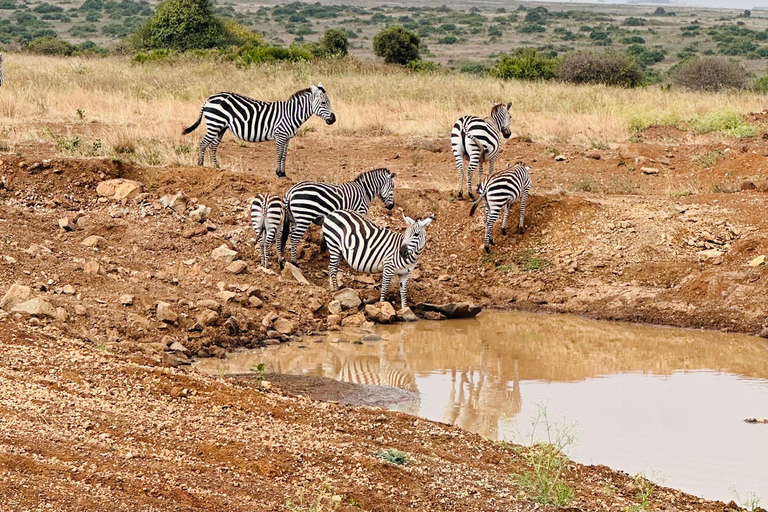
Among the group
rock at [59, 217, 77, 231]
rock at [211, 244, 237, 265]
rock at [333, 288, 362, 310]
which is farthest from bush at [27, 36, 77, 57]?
rock at [333, 288, 362, 310]

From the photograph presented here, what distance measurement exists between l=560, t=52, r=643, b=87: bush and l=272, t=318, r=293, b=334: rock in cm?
2303

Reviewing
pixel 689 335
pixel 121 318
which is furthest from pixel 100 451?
pixel 689 335

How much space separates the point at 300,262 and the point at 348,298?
4.44ft

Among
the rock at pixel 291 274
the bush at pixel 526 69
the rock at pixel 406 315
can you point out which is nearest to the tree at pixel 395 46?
the bush at pixel 526 69

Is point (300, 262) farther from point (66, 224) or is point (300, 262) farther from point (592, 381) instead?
point (592, 381)

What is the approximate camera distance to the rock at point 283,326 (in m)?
12.1

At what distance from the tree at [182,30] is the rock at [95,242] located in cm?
2764

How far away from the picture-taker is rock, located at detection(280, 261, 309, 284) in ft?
44.0

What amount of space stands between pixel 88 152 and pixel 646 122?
36.3 ft

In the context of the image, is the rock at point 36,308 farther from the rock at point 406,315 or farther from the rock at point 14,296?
the rock at point 406,315

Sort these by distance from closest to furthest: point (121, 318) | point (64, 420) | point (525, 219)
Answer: point (64, 420)
point (121, 318)
point (525, 219)

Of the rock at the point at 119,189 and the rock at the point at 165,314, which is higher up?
the rock at the point at 119,189

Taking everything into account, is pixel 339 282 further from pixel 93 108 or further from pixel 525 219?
pixel 93 108

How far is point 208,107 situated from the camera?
54.8 feet
